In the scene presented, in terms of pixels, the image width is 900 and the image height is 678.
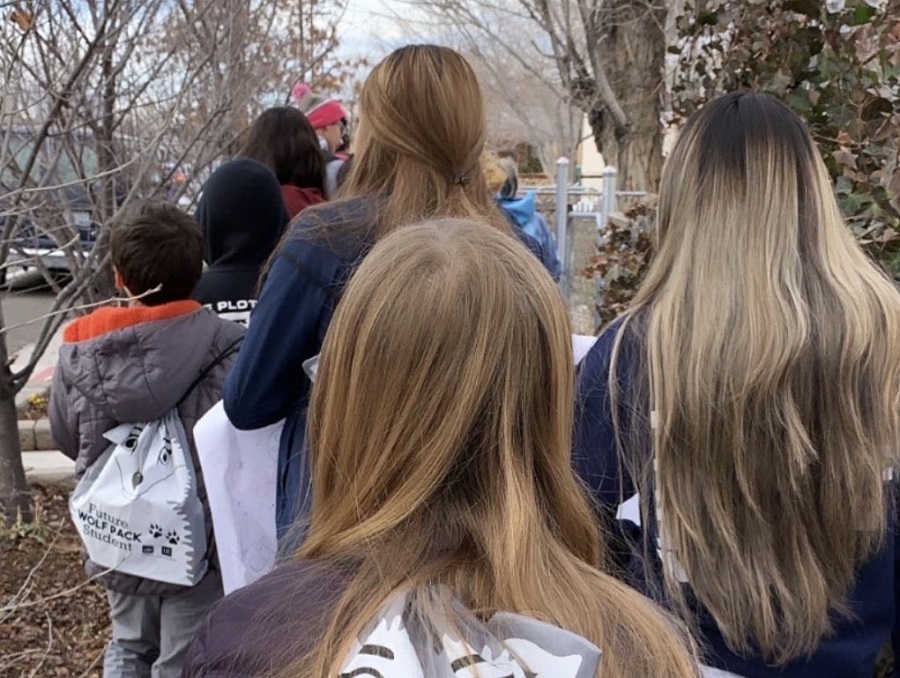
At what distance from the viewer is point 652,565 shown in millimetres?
1672

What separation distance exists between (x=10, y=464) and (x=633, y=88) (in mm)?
5954

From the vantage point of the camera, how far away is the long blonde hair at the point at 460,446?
1.05 m

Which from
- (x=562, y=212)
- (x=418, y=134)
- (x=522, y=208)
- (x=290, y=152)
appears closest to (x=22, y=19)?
(x=418, y=134)

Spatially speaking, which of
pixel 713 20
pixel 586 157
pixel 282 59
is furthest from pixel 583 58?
pixel 586 157

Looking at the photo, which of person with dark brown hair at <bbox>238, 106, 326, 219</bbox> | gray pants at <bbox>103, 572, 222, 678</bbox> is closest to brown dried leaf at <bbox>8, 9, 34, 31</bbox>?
person with dark brown hair at <bbox>238, 106, 326, 219</bbox>

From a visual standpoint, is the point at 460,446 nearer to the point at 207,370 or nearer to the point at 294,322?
the point at 294,322

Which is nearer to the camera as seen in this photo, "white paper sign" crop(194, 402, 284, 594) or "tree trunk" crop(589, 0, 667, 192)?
"white paper sign" crop(194, 402, 284, 594)

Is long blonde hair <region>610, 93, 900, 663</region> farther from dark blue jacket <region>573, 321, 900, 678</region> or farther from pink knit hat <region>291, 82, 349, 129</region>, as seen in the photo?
pink knit hat <region>291, 82, 349, 129</region>

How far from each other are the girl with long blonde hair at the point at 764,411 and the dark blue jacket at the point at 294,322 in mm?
662

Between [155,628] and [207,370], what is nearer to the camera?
[207,370]

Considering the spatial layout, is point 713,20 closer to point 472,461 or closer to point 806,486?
point 806,486

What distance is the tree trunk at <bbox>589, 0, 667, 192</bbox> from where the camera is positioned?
23.8 feet

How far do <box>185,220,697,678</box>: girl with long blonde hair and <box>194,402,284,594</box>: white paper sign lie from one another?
1108 mm

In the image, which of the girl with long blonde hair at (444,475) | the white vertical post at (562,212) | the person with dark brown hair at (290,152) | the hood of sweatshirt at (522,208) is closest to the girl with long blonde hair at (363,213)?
the girl with long blonde hair at (444,475)
